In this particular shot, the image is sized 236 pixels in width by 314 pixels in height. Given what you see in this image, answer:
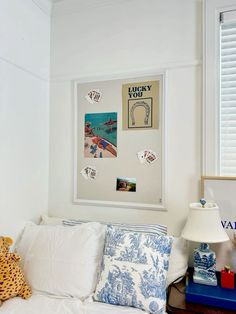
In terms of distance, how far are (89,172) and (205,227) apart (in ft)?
3.42

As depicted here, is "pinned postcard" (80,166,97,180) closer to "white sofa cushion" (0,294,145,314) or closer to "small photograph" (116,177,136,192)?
"small photograph" (116,177,136,192)

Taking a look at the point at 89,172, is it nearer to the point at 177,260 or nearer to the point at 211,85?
the point at 177,260

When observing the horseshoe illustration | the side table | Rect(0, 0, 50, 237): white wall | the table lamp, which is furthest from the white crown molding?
the side table

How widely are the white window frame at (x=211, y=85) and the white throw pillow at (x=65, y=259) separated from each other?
0.90 meters

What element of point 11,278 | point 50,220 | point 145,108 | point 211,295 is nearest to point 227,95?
point 145,108

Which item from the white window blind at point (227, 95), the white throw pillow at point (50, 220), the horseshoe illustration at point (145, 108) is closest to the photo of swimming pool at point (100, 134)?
the horseshoe illustration at point (145, 108)

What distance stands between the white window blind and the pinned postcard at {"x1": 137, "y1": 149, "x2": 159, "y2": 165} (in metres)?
0.48

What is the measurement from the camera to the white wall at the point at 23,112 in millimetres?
1848

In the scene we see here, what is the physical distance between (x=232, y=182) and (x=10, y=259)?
1.50m

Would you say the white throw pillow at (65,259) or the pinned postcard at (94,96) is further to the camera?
the pinned postcard at (94,96)

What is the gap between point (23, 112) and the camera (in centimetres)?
202

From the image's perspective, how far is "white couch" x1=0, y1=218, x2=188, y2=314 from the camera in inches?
54.9

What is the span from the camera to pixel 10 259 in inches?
61.4

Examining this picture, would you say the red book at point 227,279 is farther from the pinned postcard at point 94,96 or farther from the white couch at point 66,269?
the pinned postcard at point 94,96
